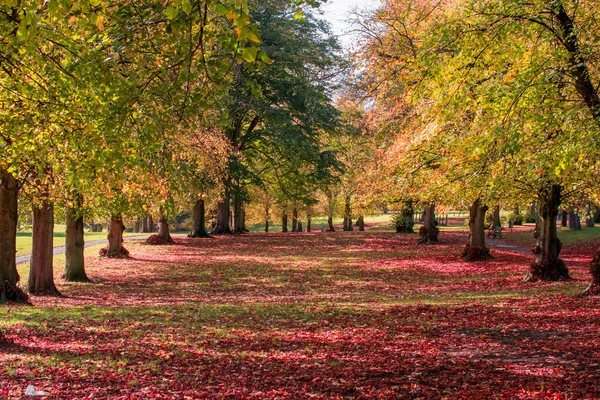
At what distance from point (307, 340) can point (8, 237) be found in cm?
792

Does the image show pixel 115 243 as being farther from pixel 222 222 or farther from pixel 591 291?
pixel 591 291

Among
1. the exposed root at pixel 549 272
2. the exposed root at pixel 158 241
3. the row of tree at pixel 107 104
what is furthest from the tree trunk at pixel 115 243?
the exposed root at pixel 549 272

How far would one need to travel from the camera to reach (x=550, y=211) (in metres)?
16.4

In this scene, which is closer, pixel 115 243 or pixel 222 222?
pixel 115 243

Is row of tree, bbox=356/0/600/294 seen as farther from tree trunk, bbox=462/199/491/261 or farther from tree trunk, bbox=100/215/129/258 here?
tree trunk, bbox=100/215/129/258

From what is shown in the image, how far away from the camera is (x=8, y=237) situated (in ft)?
42.3

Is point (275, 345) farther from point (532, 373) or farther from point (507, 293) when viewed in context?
point (507, 293)

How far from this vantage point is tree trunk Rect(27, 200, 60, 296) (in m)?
14.6

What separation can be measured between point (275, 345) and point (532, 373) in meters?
3.54

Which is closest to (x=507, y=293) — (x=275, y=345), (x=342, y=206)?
(x=275, y=345)

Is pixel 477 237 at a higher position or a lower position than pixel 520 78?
lower

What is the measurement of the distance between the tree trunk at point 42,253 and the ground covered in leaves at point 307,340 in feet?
2.40

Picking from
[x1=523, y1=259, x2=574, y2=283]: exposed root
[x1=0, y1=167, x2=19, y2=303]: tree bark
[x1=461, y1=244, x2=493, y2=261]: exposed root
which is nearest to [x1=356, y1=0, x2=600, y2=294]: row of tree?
[x1=523, y1=259, x2=574, y2=283]: exposed root

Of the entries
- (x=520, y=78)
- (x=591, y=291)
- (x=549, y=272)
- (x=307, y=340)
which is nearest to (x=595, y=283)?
(x=591, y=291)
